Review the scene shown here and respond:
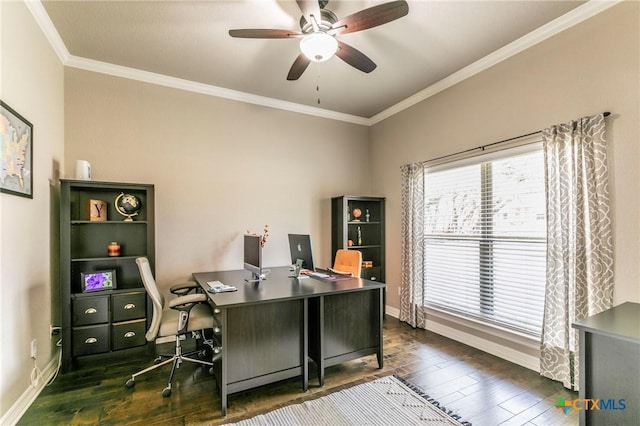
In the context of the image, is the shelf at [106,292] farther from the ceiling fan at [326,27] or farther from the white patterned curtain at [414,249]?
the white patterned curtain at [414,249]

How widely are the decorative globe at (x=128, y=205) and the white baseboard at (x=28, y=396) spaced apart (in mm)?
1410

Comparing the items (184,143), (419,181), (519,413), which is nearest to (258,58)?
(184,143)

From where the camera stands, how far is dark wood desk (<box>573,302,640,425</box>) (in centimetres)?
149

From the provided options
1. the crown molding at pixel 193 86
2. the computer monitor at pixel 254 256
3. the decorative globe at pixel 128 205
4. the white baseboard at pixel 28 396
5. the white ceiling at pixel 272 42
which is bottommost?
the white baseboard at pixel 28 396

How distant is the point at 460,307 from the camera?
3424mm

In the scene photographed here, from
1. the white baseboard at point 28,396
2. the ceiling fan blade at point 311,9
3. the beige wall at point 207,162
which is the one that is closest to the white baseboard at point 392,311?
the beige wall at point 207,162

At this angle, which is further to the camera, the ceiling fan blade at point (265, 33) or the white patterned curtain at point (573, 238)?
the white patterned curtain at point (573, 238)

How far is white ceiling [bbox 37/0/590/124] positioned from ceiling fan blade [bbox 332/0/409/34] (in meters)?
0.41

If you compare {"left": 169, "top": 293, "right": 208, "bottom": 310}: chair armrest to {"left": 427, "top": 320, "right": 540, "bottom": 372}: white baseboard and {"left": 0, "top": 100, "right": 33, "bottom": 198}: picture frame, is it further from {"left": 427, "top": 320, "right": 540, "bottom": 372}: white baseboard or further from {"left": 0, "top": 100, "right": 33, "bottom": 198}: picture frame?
{"left": 427, "top": 320, "right": 540, "bottom": 372}: white baseboard

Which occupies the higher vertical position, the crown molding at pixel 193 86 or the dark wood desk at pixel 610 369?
the crown molding at pixel 193 86

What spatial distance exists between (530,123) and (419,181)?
4.45 feet

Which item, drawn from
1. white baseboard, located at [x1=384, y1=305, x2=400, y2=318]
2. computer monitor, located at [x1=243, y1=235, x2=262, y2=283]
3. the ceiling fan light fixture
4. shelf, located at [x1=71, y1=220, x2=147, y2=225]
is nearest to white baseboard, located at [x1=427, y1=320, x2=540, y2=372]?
white baseboard, located at [x1=384, y1=305, x2=400, y2=318]

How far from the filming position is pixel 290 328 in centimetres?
241

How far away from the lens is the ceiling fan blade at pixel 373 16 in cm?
186
